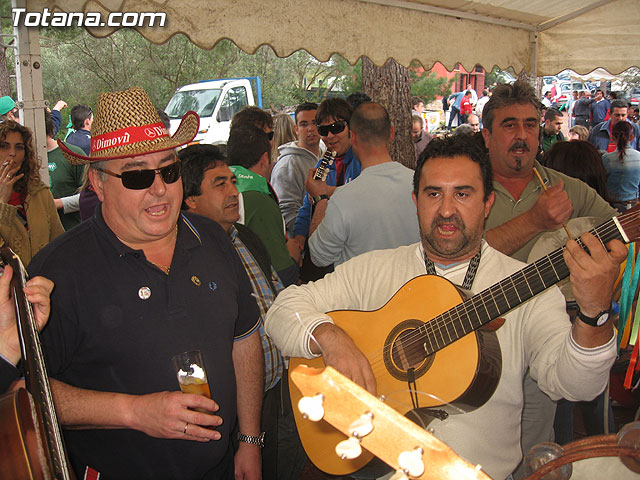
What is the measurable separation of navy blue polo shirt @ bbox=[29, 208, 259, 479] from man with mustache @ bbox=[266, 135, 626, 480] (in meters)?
0.38

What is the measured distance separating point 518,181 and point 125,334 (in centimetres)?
253

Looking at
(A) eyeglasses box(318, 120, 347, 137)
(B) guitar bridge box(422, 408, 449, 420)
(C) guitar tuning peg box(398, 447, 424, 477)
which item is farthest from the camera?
(A) eyeglasses box(318, 120, 347, 137)

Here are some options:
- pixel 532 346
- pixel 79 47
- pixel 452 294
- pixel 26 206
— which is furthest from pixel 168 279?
pixel 79 47

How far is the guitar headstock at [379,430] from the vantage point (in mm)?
915

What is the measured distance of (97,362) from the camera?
6.24 ft

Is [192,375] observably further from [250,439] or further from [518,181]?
[518,181]

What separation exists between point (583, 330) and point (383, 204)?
74.8 inches

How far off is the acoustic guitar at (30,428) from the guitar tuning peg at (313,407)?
28.0 inches

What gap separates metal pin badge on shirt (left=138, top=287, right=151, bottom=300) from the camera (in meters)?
1.95

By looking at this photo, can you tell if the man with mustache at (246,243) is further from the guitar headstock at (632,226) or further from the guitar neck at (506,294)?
the guitar headstock at (632,226)

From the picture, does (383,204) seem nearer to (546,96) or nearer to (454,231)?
(454,231)

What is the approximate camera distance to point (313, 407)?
3.09 ft

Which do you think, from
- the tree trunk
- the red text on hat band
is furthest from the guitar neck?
the tree trunk

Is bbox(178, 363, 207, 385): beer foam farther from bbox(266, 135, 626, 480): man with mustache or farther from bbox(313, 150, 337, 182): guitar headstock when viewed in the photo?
bbox(313, 150, 337, 182): guitar headstock
